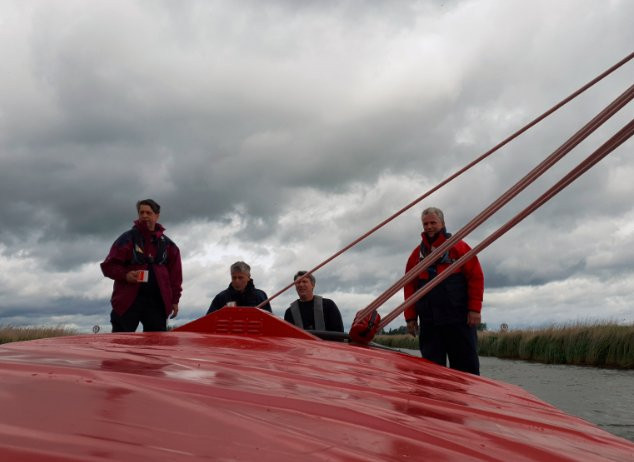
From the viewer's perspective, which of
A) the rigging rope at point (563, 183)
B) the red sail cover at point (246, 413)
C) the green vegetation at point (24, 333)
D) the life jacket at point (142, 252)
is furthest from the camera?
the green vegetation at point (24, 333)

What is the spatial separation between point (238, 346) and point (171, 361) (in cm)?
68

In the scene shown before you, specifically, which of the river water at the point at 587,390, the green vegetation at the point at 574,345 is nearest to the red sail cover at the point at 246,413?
the river water at the point at 587,390

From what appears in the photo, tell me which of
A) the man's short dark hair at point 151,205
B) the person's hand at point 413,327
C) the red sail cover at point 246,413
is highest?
the man's short dark hair at point 151,205

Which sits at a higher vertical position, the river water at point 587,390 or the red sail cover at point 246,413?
the red sail cover at point 246,413

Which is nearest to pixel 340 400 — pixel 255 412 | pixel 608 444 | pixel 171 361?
pixel 255 412

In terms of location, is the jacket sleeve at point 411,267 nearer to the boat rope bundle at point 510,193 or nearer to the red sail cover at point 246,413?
the boat rope bundle at point 510,193

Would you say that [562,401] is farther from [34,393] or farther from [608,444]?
[34,393]

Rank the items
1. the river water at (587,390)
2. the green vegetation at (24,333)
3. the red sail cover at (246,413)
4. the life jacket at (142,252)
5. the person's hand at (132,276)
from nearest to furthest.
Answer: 1. the red sail cover at (246,413)
2. the person's hand at (132,276)
3. the life jacket at (142,252)
4. the river water at (587,390)
5. the green vegetation at (24,333)

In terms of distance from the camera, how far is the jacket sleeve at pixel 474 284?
14.9ft

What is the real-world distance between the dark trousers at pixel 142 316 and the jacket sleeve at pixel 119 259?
0.27 metres

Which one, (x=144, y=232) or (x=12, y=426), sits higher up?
(x=144, y=232)

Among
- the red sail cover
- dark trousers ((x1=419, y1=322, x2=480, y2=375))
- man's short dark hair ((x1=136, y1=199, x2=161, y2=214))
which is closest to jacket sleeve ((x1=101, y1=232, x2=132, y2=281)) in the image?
man's short dark hair ((x1=136, y1=199, x2=161, y2=214))

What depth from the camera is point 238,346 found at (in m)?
2.33

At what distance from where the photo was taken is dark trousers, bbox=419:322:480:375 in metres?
4.60
